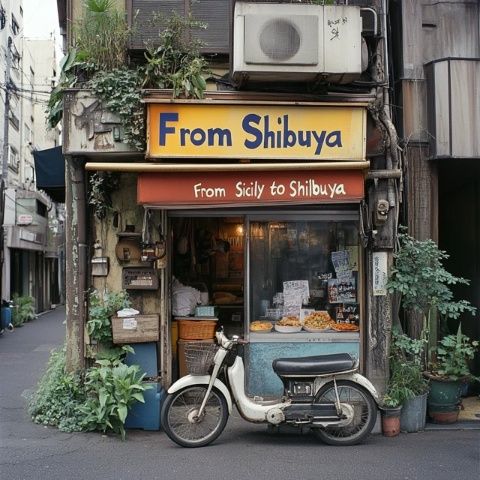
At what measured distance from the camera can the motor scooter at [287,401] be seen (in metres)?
6.49

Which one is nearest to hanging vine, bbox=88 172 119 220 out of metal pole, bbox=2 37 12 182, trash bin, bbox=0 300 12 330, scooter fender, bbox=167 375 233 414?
scooter fender, bbox=167 375 233 414

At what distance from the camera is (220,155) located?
23.7ft

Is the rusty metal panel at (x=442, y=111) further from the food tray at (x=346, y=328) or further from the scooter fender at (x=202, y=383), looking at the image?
the scooter fender at (x=202, y=383)

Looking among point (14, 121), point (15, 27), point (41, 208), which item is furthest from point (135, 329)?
point (15, 27)

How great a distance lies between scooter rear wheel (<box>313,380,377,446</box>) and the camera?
Answer: 21.6ft

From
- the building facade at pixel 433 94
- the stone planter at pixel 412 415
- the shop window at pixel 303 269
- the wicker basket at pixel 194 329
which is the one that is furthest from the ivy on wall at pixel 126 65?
the stone planter at pixel 412 415

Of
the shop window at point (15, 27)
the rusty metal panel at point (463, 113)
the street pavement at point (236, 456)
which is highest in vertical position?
the shop window at point (15, 27)

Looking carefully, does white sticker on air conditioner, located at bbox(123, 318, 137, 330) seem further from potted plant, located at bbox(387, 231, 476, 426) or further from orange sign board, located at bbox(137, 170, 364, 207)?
potted plant, located at bbox(387, 231, 476, 426)

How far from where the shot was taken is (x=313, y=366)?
21.4 ft

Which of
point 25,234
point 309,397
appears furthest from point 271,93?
point 25,234

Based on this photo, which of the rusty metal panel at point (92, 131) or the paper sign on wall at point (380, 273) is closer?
the rusty metal panel at point (92, 131)

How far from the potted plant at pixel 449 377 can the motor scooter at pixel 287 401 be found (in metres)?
1.28

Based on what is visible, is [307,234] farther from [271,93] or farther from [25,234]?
[25,234]

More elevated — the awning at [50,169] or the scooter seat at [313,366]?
the awning at [50,169]
